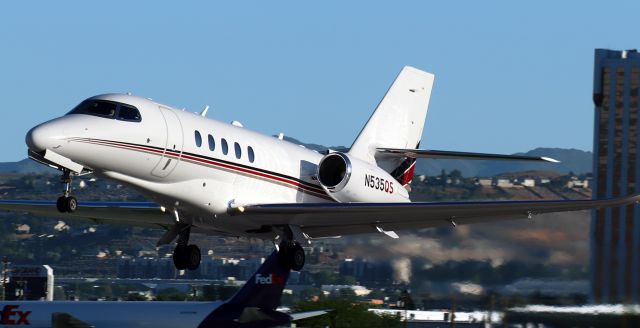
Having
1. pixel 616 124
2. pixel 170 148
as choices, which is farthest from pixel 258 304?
pixel 616 124

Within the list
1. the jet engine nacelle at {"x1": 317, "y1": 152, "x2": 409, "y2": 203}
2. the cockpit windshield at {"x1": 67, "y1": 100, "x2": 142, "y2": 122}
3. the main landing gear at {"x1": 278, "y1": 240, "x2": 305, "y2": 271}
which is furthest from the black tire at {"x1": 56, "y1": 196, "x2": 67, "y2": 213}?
the jet engine nacelle at {"x1": 317, "y1": 152, "x2": 409, "y2": 203}

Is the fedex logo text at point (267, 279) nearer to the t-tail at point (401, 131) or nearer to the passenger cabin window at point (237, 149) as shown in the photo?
the t-tail at point (401, 131)

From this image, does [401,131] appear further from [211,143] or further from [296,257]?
[211,143]

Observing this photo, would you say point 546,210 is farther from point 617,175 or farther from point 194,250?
point 617,175

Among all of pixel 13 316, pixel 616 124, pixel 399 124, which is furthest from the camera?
pixel 616 124

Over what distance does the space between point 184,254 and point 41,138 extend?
16.5 ft

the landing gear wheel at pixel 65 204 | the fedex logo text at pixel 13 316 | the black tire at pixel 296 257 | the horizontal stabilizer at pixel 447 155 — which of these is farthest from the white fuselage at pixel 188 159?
the fedex logo text at pixel 13 316

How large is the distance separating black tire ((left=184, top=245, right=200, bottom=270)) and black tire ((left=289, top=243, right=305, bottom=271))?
182 centimetres

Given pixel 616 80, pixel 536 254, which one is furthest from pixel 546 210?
pixel 616 80

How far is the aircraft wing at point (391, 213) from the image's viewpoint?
2228cm

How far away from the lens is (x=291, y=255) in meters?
23.4

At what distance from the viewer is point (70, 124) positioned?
1986 cm

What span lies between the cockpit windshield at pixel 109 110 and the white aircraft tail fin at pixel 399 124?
6.71 meters

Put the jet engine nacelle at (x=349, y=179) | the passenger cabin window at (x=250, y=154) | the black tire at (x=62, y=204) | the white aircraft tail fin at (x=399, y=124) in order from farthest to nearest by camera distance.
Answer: the white aircraft tail fin at (x=399, y=124) < the jet engine nacelle at (x=349, y=179) < the passenger cabin window at (x=250, y=154) < the black tire at (x=62, y=204)
